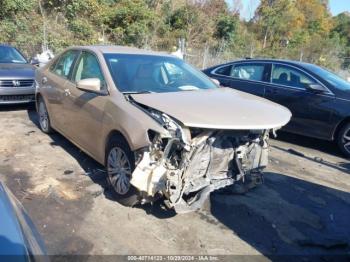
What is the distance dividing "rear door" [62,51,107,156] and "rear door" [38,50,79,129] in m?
0.21

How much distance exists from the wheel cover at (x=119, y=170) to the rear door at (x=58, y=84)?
158cm

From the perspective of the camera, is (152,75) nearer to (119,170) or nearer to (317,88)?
(119,170)

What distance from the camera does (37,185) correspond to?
4598 mm

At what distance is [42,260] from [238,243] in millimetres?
2132

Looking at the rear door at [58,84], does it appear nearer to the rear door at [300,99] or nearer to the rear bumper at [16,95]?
the rear bumper at [16,95]

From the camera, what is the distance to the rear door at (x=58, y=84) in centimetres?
544

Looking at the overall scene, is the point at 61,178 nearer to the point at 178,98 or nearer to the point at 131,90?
the point at 131,90

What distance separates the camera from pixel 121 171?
4105 millimetres

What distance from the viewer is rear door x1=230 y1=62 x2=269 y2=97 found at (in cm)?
760

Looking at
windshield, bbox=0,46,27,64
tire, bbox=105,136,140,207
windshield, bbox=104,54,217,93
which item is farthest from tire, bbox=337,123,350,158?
windshield, bbox=0,46,27,64

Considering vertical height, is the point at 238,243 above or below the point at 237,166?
below

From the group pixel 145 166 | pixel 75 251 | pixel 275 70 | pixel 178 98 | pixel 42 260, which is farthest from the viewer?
pixel 275 70

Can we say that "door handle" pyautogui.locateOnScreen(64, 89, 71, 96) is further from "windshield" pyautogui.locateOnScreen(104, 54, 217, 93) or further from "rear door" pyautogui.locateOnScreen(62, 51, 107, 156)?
"windshield" pyautogui.locateOnScreen(104, 54, 217, 93)

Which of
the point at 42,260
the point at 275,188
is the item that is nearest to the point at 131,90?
the point at 275,188
